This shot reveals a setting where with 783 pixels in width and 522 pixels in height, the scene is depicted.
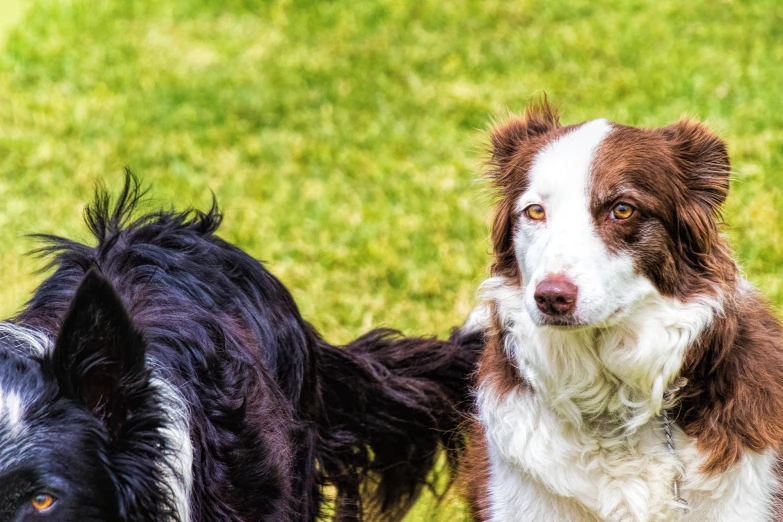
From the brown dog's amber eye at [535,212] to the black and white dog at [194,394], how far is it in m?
1.08

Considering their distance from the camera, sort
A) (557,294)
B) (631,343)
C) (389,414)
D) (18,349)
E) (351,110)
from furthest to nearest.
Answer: (351,110)
(389,414)
(631,343)
(557,294)
(18,349)

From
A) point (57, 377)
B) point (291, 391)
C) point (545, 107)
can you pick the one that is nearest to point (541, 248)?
point (545, 107)

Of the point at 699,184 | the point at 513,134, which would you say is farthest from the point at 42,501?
the point at 699,184

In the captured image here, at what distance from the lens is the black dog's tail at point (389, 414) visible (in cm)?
416

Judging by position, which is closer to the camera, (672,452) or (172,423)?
(172,423)

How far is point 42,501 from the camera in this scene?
104 inches

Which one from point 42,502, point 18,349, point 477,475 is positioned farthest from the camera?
point 477,475

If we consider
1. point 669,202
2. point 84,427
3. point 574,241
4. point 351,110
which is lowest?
point 84,427

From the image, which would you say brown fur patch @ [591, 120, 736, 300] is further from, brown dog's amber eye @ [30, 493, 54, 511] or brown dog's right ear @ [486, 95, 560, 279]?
brown dog's amber eye @ [30, 493, 54, 511]

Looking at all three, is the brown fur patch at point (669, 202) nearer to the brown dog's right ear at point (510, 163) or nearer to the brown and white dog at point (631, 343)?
the brown and white dog at point (631, 343)

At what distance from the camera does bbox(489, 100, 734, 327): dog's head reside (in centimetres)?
313

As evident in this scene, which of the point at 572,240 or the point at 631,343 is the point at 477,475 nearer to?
the point at 631,343

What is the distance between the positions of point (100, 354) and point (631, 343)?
1722 millimetres

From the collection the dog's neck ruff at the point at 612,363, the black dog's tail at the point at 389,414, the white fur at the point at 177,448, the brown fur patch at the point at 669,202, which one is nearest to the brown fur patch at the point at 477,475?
the black dog's tail at the point at 389,414
